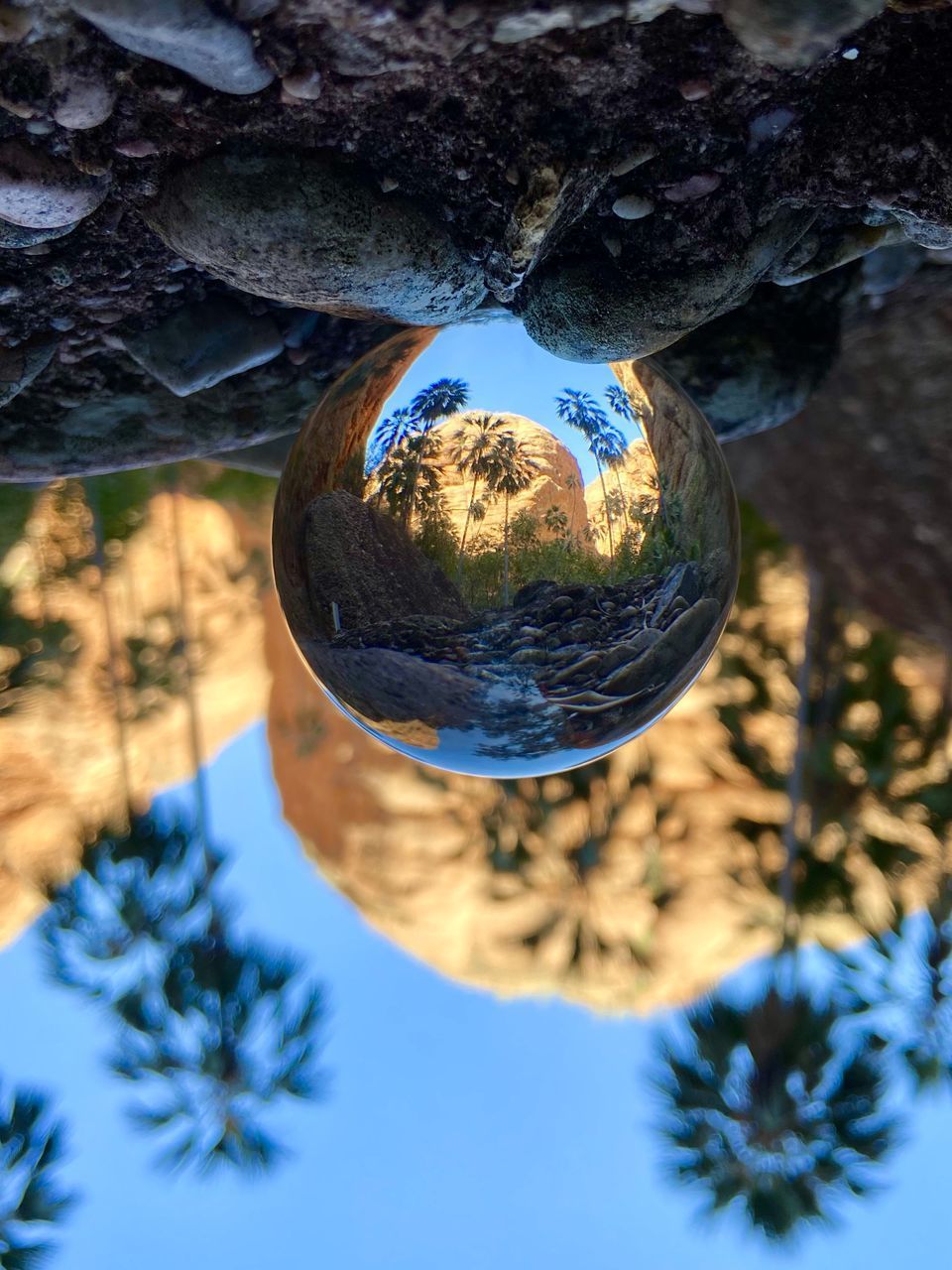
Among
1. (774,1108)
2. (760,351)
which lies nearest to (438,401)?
(760,351)

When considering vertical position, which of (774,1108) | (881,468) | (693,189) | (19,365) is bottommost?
(774,1108)

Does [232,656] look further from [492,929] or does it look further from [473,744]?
[473,744]

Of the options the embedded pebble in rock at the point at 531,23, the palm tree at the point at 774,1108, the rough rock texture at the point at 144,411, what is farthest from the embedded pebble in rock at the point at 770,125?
the palm tree at the point at 774,1108

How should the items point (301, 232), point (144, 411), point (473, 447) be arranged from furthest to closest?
1. point (144, 411)
2. point (473, 447)
3. point (301, 232)

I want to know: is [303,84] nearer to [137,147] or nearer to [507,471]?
[137,147]

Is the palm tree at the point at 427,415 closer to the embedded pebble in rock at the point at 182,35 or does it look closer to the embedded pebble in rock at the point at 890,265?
the embedded pebble in rock at the point at 182,35

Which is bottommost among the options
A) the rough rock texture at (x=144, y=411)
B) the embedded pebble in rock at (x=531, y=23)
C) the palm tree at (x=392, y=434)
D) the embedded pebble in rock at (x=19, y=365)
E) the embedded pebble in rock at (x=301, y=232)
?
the rough rock texture at (x=144, y=411)
